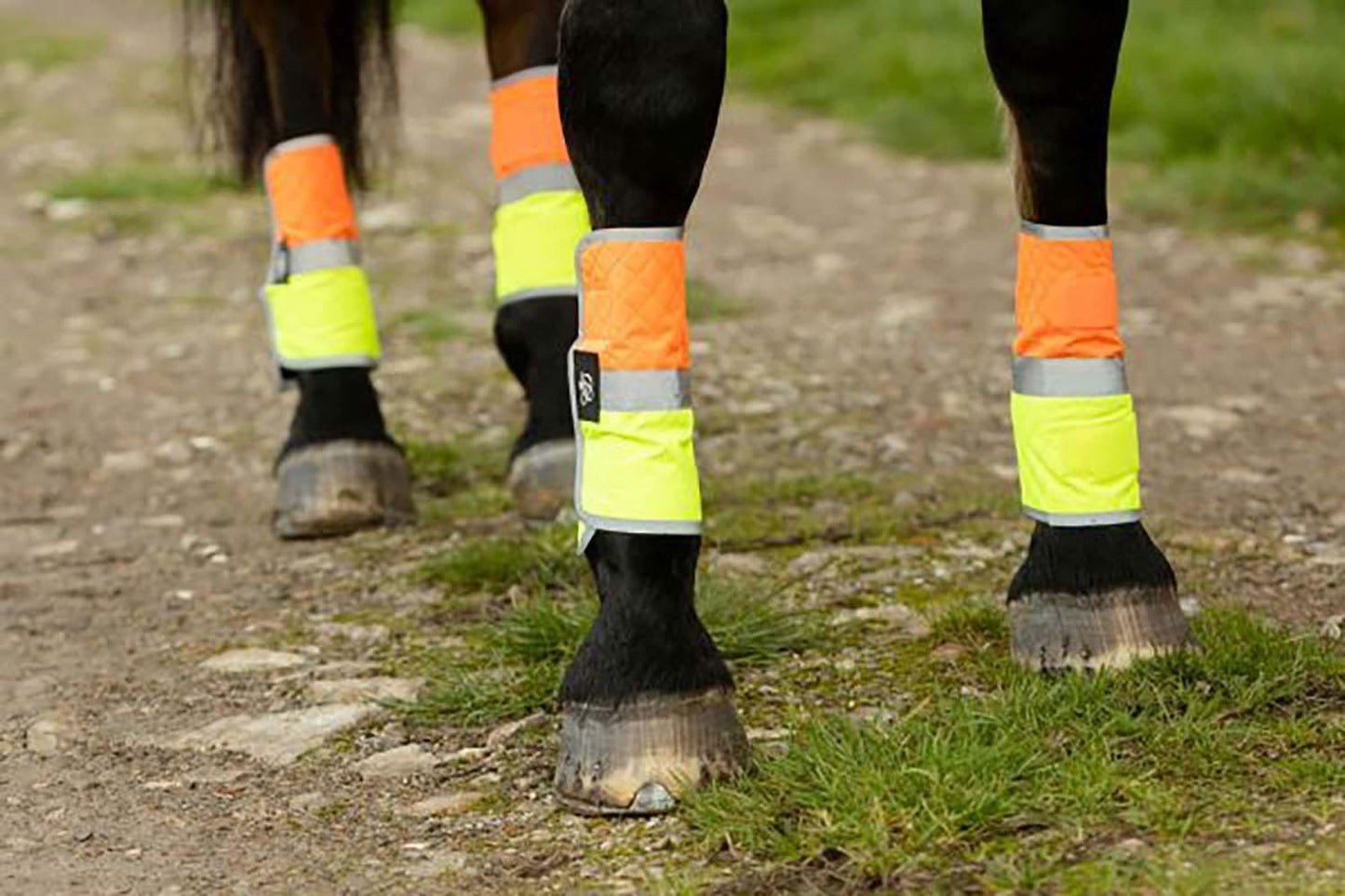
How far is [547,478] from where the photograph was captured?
4207 millimetres

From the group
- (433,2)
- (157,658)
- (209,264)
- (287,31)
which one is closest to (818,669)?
(157,658)

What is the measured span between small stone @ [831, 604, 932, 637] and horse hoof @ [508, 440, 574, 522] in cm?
82

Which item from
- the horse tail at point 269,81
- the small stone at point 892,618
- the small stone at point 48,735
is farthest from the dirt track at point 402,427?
the horse tail at point 269,81

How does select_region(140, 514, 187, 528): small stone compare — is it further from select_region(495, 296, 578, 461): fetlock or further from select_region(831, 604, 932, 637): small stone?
select_region(831, 604, 932, 637): small stone

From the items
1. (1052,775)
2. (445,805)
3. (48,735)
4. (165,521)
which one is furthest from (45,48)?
(1052,775)

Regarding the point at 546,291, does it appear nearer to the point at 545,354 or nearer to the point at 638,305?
the point at 545,354

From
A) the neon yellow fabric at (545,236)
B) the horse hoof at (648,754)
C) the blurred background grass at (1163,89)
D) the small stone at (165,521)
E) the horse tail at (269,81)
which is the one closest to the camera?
the horse hoof at (648,754)

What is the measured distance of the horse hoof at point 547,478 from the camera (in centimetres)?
419

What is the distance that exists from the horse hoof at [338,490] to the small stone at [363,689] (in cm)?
88

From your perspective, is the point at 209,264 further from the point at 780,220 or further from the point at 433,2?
A: the point at 433,2

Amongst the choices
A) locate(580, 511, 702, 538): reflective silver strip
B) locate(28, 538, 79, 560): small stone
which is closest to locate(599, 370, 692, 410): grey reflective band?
locate(580, 511, 702, 538): reflective silver strip

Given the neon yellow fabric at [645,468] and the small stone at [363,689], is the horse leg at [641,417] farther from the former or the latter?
the small stone at [363,689]

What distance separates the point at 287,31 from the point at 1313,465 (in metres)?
2.18

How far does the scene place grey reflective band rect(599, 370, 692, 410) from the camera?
2.79 meters
